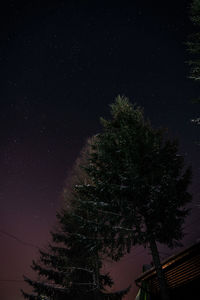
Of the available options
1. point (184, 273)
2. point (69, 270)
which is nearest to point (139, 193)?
point (184, 273)

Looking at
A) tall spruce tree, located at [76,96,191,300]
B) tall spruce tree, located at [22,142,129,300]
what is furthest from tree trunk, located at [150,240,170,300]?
tall spruce tree, located at [22,142,129,300]

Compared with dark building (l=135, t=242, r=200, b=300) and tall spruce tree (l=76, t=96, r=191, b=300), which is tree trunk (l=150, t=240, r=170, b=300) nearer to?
tall spruce tree (l=76, t=96, r=191, b=300)

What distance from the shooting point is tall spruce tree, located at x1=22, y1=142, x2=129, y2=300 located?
34.8ft

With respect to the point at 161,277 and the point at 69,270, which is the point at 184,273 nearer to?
the point at 161,277

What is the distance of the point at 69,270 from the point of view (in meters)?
11.6

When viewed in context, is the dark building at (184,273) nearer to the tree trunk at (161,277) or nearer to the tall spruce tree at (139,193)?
the tall spruce tree at (139,193)

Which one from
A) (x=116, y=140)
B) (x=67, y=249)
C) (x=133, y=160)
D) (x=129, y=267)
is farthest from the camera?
(x=129, y=267)

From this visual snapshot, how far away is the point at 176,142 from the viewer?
955cm

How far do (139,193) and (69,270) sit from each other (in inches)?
279

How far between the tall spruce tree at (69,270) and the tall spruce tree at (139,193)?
5.61 ft

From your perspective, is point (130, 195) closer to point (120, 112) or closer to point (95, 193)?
point (95, 193)

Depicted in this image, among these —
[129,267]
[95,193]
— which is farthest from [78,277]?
[129,267]

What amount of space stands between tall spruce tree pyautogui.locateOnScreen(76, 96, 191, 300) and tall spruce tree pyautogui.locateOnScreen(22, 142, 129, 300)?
1.71 m

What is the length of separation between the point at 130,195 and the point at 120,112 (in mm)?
4613
